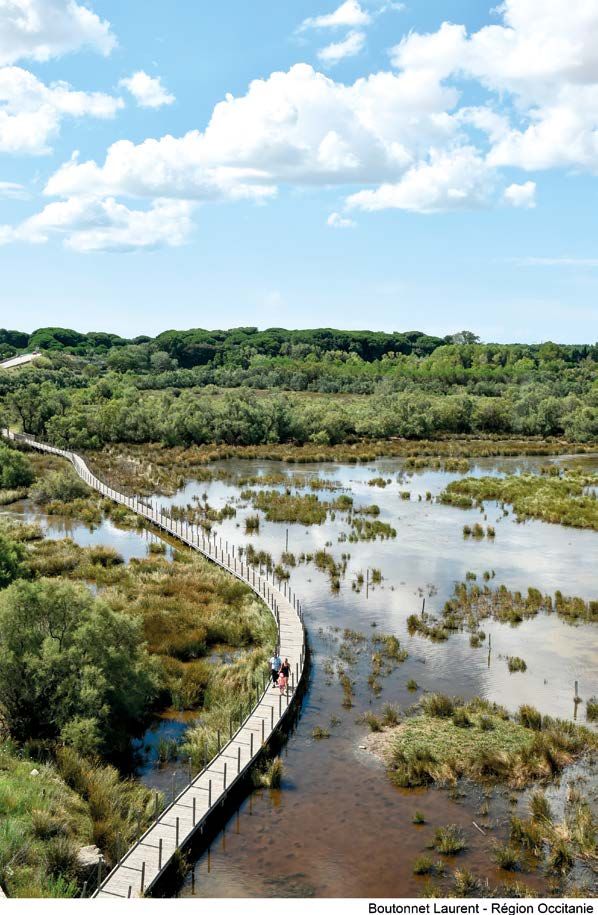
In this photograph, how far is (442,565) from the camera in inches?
1432

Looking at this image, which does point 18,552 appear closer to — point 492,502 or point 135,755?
point 135,755

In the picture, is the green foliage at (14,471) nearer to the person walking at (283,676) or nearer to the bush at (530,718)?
the person walking at (283,676)

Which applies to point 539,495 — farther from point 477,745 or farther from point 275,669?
point 477,745

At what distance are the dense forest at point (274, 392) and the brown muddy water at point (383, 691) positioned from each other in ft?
122

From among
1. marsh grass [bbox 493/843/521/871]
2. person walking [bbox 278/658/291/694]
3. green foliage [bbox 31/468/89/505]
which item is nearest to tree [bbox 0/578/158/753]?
person walking [bbox 278/658/291/694]

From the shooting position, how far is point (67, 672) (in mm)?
18750

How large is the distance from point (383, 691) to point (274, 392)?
312 ft

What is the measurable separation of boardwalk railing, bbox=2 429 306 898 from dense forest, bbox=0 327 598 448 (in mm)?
49133

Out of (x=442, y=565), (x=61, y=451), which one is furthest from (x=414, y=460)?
(x=442, y=565)

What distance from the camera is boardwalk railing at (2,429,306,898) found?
13.9 m

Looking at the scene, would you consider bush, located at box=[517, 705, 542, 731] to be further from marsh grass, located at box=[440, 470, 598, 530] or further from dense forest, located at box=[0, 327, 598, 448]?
dense forest, located at box=[0, 327, 598, 448]

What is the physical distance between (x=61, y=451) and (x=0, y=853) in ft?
190

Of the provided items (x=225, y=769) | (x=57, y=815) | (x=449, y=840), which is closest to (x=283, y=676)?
(x=225, y=769)

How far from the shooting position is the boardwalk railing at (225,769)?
13.9 metres
